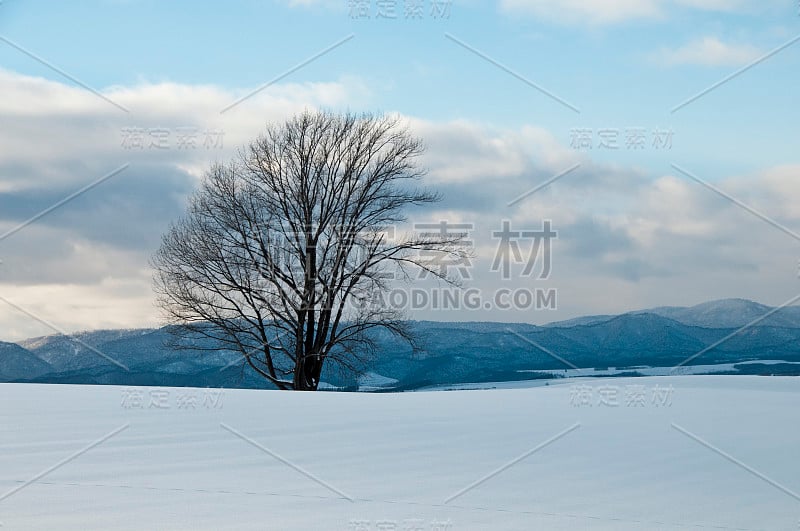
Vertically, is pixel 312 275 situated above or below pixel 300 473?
above

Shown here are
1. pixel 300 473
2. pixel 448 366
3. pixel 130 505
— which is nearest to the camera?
pixel 130 505

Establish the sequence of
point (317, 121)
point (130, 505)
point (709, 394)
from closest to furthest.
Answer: point (130, 505), point (709, 394), point (317, 121)

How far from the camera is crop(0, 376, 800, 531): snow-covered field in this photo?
2988 millimetres

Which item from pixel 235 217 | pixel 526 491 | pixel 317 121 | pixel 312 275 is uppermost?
pixel 317 121

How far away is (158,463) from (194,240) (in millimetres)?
15712

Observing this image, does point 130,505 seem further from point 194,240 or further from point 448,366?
point 448,366

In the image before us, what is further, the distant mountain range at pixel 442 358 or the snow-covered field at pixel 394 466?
the distant mountain range at pixel 442 358

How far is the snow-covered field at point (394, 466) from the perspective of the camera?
2988 millimetres

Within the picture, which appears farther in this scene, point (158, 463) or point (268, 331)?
point (268, 331)

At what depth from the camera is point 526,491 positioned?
3.44m

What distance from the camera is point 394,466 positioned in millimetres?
3963

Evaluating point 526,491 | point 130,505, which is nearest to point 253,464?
point 130,505

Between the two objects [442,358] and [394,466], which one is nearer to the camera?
[394,466]

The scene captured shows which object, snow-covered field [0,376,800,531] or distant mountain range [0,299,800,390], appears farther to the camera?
distant mountain range [0,299,800,390]
